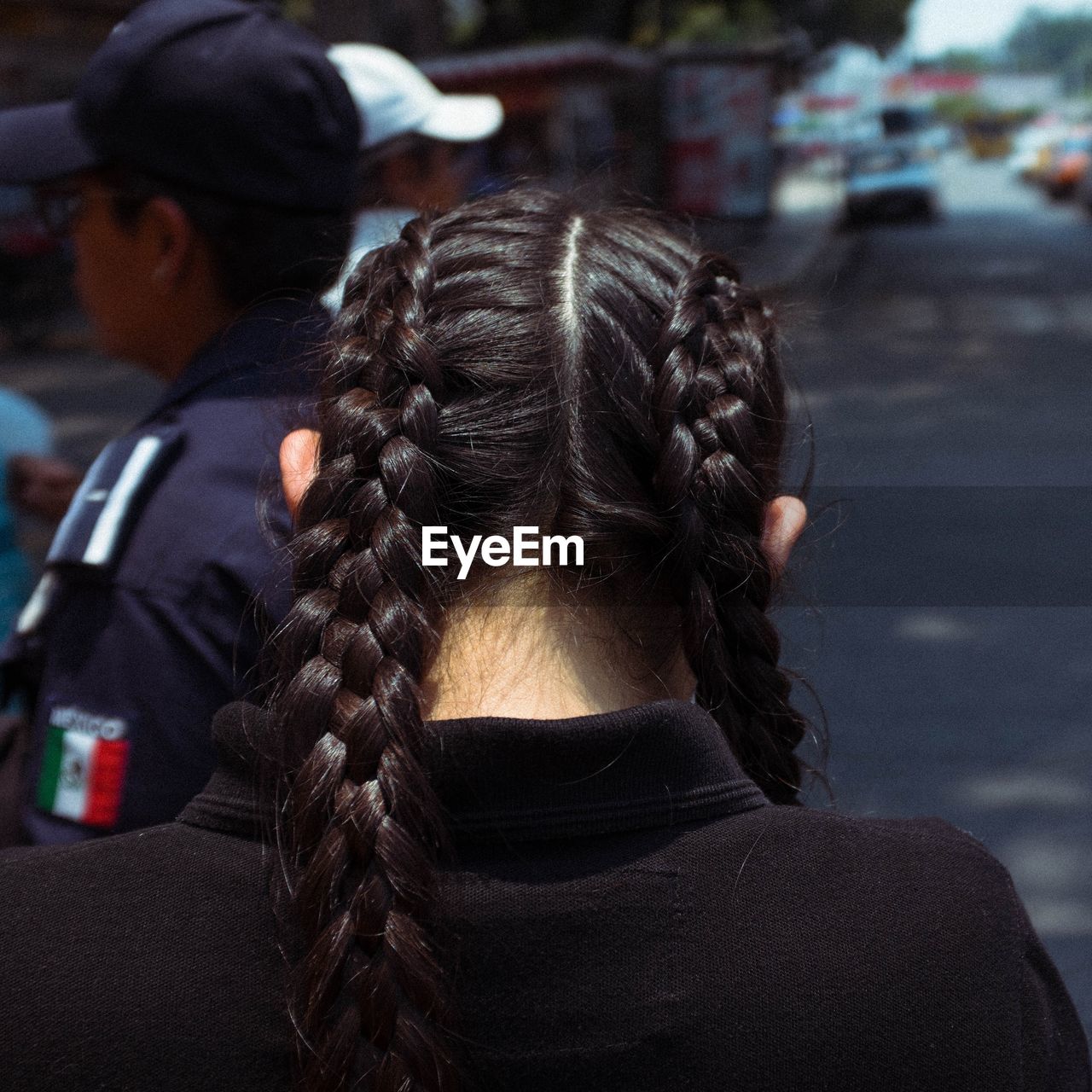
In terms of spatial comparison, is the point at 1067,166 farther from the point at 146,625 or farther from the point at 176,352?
the point at 146,625

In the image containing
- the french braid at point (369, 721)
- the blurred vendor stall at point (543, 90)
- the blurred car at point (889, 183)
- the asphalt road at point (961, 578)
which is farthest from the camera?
the blurred car at point (889, 183)

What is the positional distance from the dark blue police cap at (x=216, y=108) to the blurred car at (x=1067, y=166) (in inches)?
1064

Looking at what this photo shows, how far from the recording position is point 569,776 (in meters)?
0.82

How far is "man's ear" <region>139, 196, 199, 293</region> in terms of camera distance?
161 centimetres

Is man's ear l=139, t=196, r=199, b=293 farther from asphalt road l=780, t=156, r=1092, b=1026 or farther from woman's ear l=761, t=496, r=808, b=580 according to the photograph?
woman's ear l=761, t=496, r=808, b=580

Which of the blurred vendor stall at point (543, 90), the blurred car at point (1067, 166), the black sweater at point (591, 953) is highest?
the black sweater at point (591, 953)

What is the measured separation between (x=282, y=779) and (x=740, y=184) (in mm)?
18356

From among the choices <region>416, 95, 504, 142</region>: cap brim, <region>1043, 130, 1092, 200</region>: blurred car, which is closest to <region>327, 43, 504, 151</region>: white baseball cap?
<region>416, 95, 504, 142</region>: cap brim

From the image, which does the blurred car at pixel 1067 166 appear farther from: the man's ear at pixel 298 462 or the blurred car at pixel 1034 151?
the man's ear at pixel 298 462

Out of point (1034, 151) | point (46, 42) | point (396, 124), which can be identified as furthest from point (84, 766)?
point (1034, 151)

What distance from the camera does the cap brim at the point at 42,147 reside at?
1640 mm

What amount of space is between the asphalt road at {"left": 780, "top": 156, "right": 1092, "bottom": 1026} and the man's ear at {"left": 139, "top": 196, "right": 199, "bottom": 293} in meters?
0.70

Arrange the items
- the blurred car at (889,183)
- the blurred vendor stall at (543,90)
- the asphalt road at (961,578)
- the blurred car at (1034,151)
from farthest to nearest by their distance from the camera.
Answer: the blurred car at (1034,151) → the blurred car at (889,183) → the blurred vendor stall at (543,90) → the asphalt road at (961,578)

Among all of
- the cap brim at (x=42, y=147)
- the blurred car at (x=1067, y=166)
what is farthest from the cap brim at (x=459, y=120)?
the blurred car at (x=1067, y=166)
